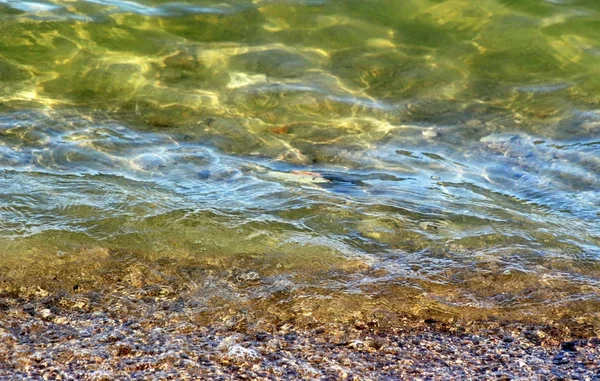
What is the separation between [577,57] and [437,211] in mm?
3773

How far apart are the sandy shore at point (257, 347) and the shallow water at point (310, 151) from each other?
0.21 m

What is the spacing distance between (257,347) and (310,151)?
296cm

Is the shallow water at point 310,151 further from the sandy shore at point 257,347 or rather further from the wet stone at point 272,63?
the sandy shore at point 257,347

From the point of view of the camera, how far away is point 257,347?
368 cm

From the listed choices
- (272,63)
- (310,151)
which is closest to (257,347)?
(310,151)

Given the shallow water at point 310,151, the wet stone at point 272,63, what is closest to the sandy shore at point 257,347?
the shallow water at point 310,151

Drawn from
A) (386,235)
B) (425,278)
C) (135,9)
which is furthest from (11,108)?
(425,278)

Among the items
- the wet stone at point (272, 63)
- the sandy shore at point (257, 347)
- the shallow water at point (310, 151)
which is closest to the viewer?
the sandy shore at point (257, 347)

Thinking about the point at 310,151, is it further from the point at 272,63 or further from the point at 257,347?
the point at 257,347

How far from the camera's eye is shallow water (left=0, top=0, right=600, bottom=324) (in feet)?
14.6

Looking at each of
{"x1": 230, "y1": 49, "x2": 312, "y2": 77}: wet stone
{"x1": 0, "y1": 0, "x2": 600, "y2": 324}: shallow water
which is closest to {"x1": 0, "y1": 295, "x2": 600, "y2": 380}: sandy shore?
{"x1": 0, "y1": 0, "x2": 600, "y2": 324}: shallow water

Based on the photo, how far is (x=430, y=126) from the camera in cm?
689

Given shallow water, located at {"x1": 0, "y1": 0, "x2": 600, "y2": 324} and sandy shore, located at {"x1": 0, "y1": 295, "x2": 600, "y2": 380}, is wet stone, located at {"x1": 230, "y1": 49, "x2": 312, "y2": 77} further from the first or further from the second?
sandy shore, located at {"x1": 0, "y1": 295, "x2": 600, "y2": 380}

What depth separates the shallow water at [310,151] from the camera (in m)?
4.45
